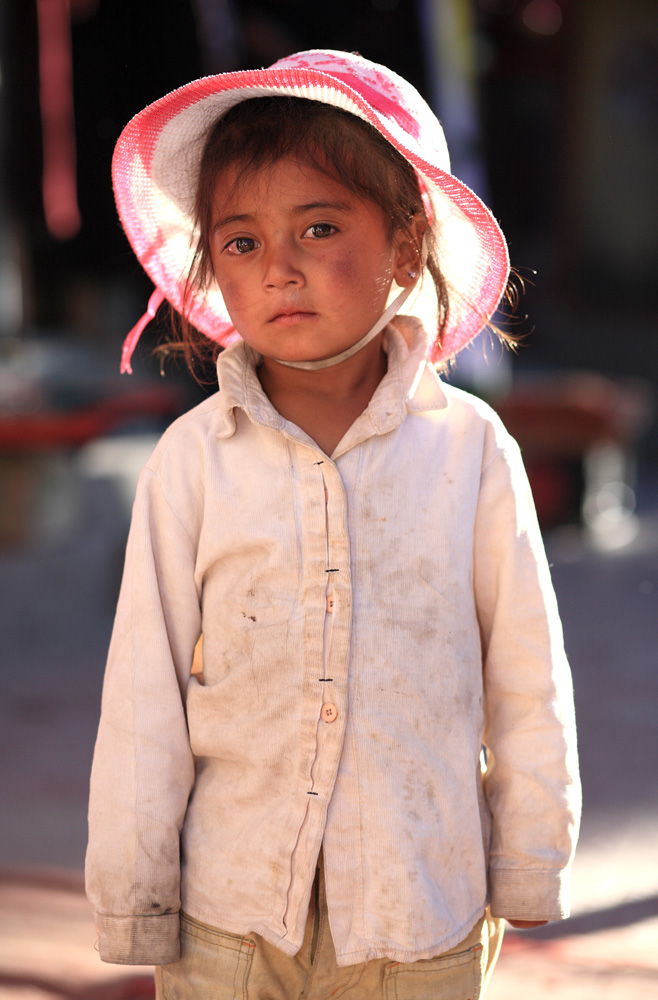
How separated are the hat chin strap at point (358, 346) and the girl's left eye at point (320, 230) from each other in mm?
142

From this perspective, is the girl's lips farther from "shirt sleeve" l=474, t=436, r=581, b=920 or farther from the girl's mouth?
"shirt sleeve" l=474, t=436, r=581, b=920

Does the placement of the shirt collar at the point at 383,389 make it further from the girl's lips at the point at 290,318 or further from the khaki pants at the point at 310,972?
the khaki pants at the point at 310,972

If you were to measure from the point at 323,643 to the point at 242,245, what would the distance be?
49 cm

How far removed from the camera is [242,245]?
1.37 metres

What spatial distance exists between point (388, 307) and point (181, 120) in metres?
0.36

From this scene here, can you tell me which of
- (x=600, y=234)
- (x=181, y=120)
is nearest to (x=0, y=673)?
(x=181, y=120)

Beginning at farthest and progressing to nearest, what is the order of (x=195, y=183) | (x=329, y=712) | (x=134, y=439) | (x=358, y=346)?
(x=134, y=439) → (x=195, y=183) → (x=358, y=346) → (x=329, y=712)

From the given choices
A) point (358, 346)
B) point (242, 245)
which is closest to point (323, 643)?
point (358, 346)

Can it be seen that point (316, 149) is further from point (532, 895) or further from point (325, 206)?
point (532, 895)

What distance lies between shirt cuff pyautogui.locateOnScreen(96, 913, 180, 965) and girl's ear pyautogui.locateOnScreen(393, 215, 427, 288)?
0.86 metres

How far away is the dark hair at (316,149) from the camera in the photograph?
1.35 m

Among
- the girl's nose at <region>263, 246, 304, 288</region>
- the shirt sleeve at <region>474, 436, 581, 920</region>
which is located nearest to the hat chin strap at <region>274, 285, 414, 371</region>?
the girl's nose at <region>263, 246, 304, 288</region>

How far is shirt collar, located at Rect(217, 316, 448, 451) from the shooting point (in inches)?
54.3

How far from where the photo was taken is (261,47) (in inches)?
190
